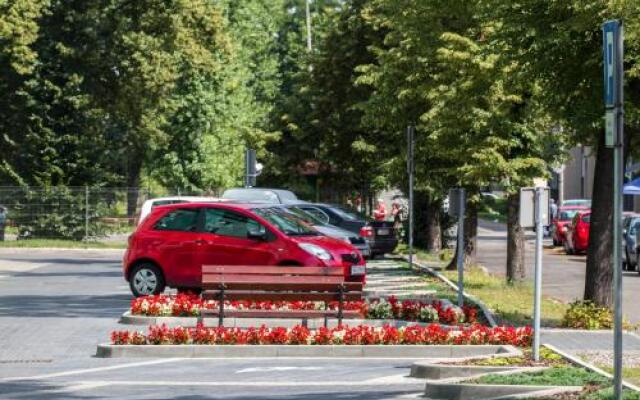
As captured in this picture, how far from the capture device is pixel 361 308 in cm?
2094

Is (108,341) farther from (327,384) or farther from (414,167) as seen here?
(414,167)

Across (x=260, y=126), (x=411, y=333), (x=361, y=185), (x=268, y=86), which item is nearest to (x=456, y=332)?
(x=411, y=333)

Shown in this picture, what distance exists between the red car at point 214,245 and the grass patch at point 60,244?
991 inches

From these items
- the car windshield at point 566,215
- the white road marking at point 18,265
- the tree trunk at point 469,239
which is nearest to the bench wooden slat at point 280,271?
the tree trunk at point 469,239

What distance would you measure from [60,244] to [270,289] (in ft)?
104

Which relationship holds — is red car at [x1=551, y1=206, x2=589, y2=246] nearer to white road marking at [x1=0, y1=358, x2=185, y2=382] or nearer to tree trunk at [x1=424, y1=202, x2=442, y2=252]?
tree trunk at [x1=424, y1=202, x2=442, y2=252]

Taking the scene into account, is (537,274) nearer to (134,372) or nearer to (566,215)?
(134,372)

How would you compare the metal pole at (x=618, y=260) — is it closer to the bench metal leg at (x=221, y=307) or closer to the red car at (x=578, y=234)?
the bench metal leg at (x=221, y=307)

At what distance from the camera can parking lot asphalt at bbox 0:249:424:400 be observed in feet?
46.7

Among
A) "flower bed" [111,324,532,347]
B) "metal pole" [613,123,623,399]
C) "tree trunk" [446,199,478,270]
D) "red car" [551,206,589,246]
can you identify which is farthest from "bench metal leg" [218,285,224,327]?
"red car" [551,206,589,246]

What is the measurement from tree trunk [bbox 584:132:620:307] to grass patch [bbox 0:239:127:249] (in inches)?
1226

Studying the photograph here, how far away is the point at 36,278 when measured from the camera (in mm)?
34281

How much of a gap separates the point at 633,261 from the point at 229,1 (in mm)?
50830

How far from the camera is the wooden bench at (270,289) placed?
1989 centimetres
